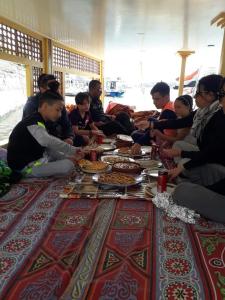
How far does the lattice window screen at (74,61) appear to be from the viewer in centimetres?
595

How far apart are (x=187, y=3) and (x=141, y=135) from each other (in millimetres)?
1703

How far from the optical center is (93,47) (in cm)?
706

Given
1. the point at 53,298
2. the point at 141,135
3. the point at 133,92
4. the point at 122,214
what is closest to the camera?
the point at 53,298

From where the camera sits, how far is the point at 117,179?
7.38 feet

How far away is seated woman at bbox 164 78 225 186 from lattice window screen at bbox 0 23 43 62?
291 centimetres

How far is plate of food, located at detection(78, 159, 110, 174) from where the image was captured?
8.11ft

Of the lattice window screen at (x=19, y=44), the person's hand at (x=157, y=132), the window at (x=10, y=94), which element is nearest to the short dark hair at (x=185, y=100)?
the person's hand at (x=157, y=132)

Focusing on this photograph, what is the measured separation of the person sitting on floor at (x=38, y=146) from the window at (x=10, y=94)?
1.91 metres

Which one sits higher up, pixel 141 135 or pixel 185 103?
pixel 185 103

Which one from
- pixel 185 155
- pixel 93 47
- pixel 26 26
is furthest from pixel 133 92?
pixel 185 155

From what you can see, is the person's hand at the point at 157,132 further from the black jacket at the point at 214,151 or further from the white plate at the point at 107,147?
the black jacket at the point at 214,151

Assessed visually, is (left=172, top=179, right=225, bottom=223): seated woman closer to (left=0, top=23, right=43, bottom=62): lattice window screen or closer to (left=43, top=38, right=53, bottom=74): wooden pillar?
(left=0, top=23, right=43, bottom=62): lattice window screen


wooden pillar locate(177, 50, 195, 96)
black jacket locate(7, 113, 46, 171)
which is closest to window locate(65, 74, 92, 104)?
wooden pillar locate(177, 50, 195, 96)

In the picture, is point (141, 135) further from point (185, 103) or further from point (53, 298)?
Result: point (53, 298)
